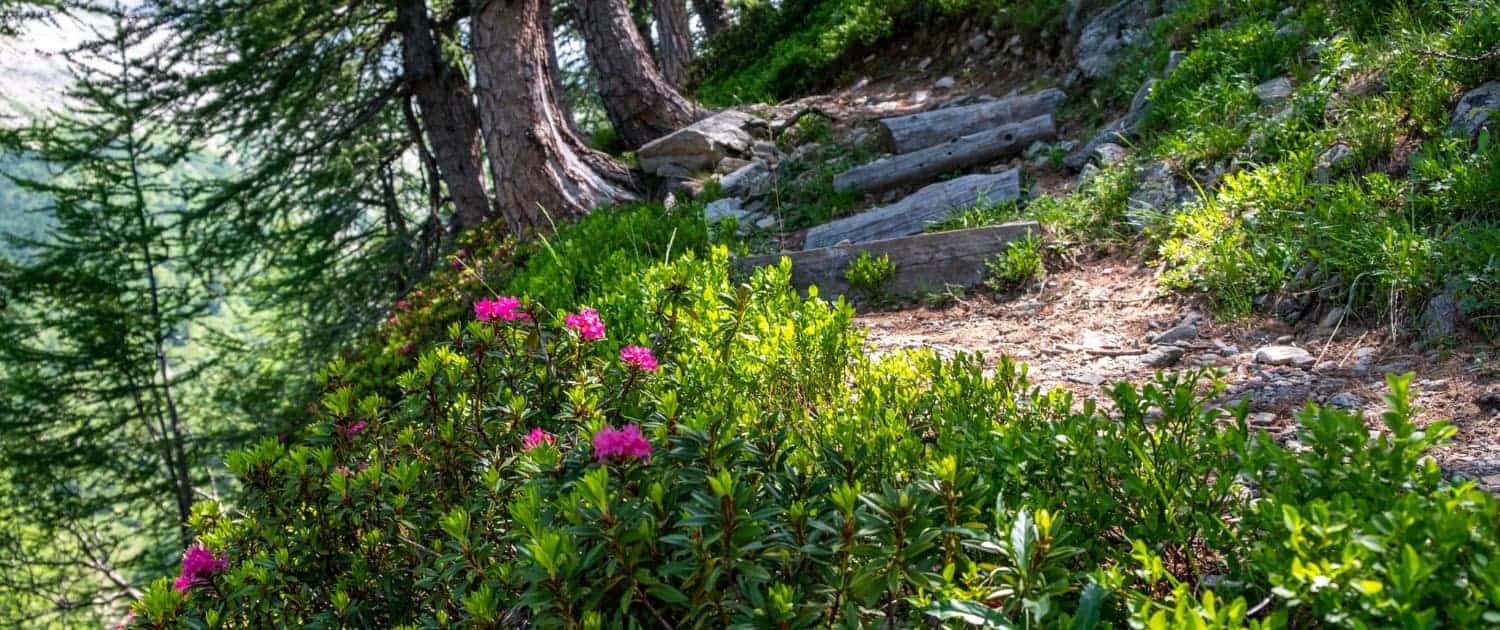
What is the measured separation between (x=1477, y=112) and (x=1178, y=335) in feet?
5.87

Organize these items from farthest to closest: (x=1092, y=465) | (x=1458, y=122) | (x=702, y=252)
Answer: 1. (x=702, y=252)
2. (x=1458, y=122)
3. (x=1092, y=465)

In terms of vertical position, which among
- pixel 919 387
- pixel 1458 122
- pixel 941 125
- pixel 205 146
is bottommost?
pixel 919 387

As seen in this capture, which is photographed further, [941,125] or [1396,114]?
[941,125]

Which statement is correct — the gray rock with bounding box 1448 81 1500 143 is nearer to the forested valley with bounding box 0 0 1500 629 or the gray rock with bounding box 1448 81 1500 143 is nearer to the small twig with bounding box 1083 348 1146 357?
the forested valley with bounding box 0 0 1500 629

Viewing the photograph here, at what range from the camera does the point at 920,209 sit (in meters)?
6.50

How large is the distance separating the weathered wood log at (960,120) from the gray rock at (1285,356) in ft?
14.4

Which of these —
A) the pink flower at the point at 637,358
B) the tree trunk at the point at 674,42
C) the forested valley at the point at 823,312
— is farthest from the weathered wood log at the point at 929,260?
the tree trunk at the point at 674,42

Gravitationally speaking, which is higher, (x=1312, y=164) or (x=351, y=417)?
(x=351, y=417)

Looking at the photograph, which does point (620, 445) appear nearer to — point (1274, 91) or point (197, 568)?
point (197, 568)

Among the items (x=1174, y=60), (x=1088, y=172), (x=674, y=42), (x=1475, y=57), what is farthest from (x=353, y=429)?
(x=674, y=42)

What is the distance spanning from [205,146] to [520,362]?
8.79 m

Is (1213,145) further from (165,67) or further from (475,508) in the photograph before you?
(165,67)

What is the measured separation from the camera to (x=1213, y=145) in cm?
530

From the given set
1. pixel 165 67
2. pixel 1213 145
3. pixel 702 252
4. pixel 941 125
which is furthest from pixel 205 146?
pixel 1213 145
